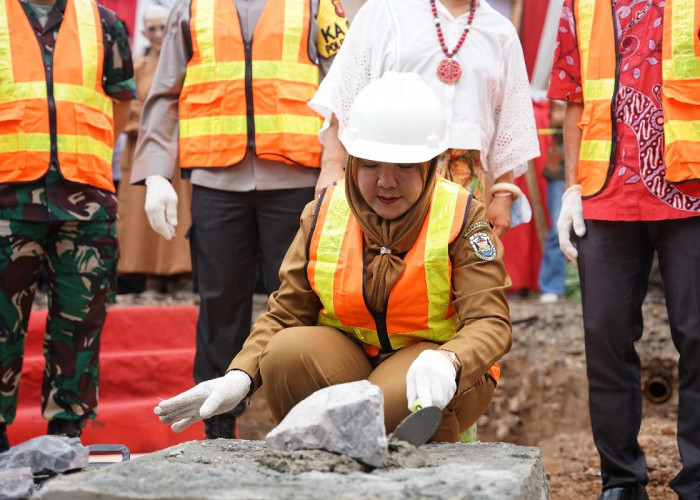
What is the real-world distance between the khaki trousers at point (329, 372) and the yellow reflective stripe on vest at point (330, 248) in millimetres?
115

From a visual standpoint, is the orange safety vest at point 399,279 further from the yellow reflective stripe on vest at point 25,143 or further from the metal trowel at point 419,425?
the yellow reflective stripe on vest at point 25,143

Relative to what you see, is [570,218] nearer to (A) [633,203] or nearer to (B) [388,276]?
(A) [633,203]

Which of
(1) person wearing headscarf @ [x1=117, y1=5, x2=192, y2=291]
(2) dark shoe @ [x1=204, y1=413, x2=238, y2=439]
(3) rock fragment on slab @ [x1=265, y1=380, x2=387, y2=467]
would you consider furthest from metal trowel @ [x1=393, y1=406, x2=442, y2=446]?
(1) person wearing headscarf @ [x1=117, y1=5, x2=192, y2=291]

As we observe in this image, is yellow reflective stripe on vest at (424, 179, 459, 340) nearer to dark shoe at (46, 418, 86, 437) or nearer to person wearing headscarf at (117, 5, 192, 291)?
dark shoe at (46, 418, 86, 437)

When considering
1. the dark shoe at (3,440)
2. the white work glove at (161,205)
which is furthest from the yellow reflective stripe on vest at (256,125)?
the dark shoe at (3,440)

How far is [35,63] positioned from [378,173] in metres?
1.65

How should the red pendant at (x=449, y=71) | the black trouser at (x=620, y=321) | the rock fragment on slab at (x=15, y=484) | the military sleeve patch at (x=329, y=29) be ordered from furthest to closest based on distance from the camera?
the military sleeve patch at (x=329, y=29) < the red pendant at (x=449, y=71) < the black trouser at (x=620, y=321) < the rock fragment on slab at (x=15, y=484)

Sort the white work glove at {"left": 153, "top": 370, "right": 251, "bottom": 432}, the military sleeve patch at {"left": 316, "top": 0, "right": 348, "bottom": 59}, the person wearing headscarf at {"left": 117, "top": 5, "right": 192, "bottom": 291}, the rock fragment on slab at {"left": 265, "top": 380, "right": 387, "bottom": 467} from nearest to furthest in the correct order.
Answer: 1. the rock fragment on slab at {"left": 265, "top": 380, "right": 387, "bottom": 467}
2. the white work glove at {"left": 153, "top": 370, "right": 251, "bottom": 432}
3. the military sleeve patch at {"left": 316, "top": 0, "right": 348, "bottom": 59}
4. the person wearing headscarf at {"left": 117, "top": 5, "right": 192, "bottom": 291}

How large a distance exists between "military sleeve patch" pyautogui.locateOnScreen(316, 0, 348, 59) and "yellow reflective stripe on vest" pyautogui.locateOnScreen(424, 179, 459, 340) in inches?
49.7

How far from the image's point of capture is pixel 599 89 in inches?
129

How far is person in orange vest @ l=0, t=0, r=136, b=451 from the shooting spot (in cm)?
363

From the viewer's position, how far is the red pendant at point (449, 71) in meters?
3.39

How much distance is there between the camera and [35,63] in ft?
12.2

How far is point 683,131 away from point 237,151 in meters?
1.57
